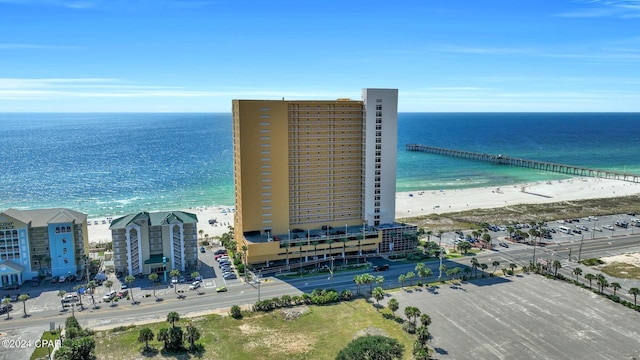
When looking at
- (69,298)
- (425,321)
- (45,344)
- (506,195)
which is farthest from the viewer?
(506,195)

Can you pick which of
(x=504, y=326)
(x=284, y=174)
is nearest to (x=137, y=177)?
(x=284, y=174)

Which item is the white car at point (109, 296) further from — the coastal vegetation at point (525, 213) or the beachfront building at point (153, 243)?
the coastal vegetation at point (525, 213)

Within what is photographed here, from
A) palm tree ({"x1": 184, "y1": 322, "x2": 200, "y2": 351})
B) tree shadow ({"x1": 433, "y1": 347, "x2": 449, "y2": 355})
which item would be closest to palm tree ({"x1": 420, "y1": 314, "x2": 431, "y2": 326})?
tree shadow ({"x1": 433, "y1": 347, "x2": 449, "y2": 355})

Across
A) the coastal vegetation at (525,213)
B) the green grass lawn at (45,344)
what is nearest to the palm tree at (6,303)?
the green grass lawn at (45,344)

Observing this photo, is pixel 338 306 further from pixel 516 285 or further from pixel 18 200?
pixel 18 200

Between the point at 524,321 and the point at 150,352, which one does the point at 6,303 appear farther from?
the point at 524,321

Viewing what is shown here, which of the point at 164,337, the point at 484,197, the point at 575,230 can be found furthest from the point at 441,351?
the point at 484,197
